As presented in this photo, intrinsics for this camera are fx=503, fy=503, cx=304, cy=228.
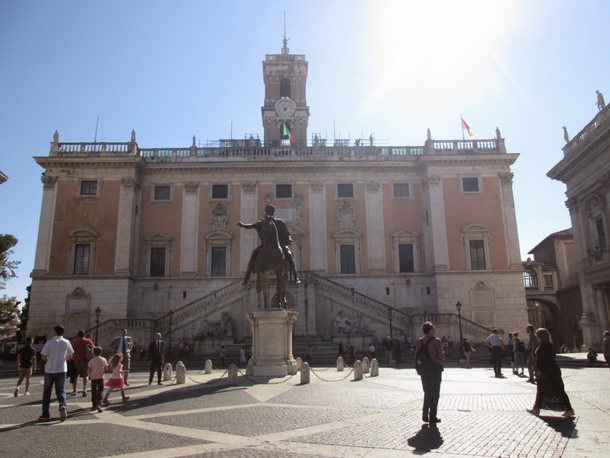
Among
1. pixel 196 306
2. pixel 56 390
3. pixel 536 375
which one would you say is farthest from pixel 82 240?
pixel 536 375

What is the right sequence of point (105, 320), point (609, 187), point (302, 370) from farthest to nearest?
point (105, 320) → point (609, 187) → point (302, 370)

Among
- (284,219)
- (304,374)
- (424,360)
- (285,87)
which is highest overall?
(285,87)

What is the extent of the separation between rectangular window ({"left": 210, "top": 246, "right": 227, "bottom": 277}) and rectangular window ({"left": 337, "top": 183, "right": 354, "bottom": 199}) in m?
9.60

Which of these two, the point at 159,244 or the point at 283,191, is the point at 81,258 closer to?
the point at 159,244

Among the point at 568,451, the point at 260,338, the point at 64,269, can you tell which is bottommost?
the point at 568,451

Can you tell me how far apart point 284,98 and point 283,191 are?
17048 mm

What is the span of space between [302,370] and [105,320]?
79.9ft

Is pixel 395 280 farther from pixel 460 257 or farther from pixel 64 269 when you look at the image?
pixel 64 269

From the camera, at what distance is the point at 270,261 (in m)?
16.0

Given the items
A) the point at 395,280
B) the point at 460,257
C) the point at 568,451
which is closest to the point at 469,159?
the point at 460,257

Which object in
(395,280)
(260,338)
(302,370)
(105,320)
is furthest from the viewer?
(395,280)

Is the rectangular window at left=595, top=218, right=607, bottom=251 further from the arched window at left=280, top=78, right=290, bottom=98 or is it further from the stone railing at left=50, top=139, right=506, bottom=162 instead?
the arched window at left=280, top=78, right=290, bottom=98

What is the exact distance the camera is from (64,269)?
3547 centimetres

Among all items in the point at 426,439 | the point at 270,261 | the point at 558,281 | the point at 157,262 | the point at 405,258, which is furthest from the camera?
the point at 558,281
